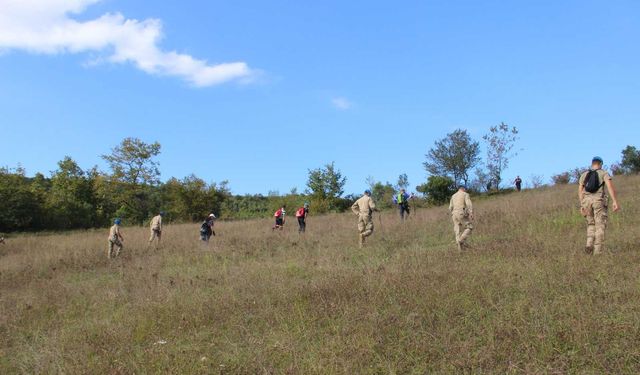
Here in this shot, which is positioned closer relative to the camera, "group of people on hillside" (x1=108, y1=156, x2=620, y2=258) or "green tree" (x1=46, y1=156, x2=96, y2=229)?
"group of people on hillside" (x1=108, y1=156, x2=620, y2=258)

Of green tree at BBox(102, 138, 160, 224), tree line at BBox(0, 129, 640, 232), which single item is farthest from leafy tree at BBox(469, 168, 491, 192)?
green tree at BBox(102, 138, 160, 224)

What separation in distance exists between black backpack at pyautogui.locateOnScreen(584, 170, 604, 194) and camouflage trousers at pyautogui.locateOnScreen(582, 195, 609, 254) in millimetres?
131

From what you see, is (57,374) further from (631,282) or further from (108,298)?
(631,282)

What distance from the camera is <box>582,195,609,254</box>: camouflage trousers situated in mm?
7848

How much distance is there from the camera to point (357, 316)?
5461 millimetres

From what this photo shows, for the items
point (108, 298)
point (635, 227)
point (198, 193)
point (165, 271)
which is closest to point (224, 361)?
point (108, 298)

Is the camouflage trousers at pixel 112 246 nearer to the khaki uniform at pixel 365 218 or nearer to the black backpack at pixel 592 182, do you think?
the khaki uniform at pixel 365 218

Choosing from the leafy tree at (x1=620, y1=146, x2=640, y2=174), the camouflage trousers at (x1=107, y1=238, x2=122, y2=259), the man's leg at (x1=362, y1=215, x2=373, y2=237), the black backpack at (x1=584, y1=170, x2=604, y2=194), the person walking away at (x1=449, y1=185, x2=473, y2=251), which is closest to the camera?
the black backpack at (x1=584, y1=170, x2=604, y2=194)

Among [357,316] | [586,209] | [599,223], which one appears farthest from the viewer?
[586,209]

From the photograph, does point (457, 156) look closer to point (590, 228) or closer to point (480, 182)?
point (480, 182)

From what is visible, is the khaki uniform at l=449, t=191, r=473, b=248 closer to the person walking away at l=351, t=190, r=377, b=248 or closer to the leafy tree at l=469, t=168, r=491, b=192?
the person walking away at l=351, t=190, r=377, b=248

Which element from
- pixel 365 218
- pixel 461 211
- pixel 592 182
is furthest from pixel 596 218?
pixel 365 218

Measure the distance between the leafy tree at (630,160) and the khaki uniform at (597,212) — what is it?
41.0 m

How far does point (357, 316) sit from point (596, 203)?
5223 millimetres
